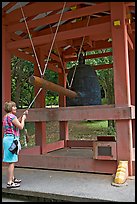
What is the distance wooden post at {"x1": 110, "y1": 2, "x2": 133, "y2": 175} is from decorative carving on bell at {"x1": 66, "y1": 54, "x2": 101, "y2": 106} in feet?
3.13

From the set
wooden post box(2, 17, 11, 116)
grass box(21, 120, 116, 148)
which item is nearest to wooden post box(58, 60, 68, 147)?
wooden post box(2, 17, 11, 116)

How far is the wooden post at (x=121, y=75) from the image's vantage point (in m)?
3.02

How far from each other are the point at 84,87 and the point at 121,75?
1080 mm

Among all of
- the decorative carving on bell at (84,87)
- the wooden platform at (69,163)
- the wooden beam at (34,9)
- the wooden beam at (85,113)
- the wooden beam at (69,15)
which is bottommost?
the wooden platform at (69,163)

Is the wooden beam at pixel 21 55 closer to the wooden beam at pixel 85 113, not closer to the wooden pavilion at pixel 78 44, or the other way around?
Result: the wooden pavilion at pixel 78 44

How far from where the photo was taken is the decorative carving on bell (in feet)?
13.1

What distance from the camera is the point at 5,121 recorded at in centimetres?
275

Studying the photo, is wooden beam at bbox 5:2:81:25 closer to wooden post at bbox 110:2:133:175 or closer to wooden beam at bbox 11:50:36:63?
wooden beam at bbox 11:50:36:63

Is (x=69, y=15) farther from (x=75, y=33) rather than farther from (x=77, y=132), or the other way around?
(x=77, y=132)

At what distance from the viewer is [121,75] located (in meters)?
3.10

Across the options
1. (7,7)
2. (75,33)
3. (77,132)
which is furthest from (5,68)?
(77,132)

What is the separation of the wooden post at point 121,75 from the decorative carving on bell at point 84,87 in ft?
3.13

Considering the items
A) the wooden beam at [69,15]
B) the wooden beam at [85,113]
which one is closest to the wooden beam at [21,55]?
the wooden beam at [69,15]

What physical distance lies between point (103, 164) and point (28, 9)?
269 centimetres
